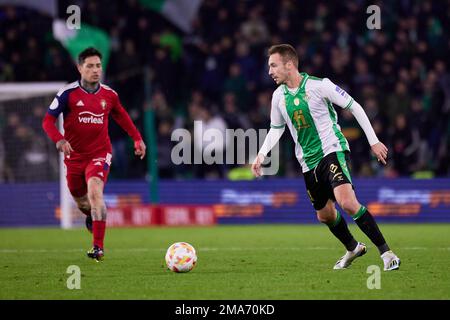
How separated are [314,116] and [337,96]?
33cm

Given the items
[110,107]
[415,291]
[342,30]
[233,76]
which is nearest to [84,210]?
[110,107]

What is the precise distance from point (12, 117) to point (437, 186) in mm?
9113

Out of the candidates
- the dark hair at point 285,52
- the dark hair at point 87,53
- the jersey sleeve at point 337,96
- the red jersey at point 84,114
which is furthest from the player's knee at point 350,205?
the dark hair at point 87,53

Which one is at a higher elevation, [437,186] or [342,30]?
[342,30]

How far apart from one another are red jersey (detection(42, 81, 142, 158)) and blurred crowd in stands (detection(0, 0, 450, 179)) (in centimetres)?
790

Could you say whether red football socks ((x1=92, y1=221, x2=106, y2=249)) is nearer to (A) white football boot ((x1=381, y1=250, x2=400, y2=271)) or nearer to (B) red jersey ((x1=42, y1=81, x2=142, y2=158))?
(B) red jersey ((x1=42, y1=81, x2=142, y2=158))

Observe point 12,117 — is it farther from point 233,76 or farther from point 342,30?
point 342,30

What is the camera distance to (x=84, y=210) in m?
12.2

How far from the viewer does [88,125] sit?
1132 cm

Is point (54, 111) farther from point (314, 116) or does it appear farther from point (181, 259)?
point (314, 116)

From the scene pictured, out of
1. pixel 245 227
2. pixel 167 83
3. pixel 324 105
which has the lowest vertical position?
pixel 245 227

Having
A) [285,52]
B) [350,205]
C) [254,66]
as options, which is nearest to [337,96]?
[285,52]

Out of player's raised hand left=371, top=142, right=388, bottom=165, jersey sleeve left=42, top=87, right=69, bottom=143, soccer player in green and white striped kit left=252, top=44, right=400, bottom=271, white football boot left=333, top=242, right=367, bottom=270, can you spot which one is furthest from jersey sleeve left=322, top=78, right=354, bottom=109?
jersey sleeve left=42, top=87, right=69, bottom=143

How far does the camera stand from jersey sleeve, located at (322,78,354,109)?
938cm
